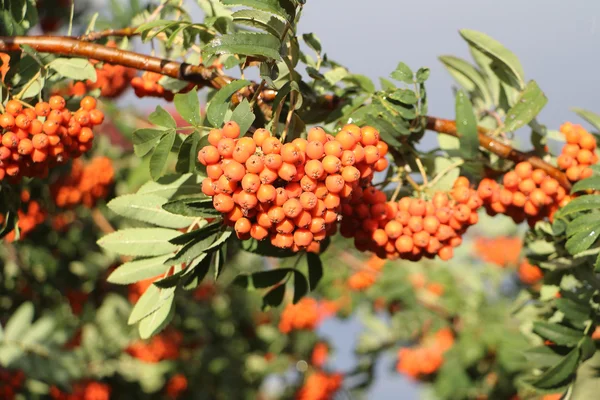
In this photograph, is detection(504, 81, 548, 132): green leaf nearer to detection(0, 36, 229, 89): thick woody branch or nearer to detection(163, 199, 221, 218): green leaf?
detection(0, 36, 229, 89): thick woody branch

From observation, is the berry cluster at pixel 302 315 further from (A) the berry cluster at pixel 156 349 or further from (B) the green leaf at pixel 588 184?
(B) the green leaf at pixel 588 184

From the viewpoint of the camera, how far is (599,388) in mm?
2156

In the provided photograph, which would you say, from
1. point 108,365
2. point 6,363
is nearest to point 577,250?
point 6,363

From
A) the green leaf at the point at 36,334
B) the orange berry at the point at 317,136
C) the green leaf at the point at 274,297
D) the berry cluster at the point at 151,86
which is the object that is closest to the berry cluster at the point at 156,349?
the green leaf at the point at 36,334

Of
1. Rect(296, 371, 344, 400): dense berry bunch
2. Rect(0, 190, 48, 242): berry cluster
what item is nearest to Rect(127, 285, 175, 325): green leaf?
Rect(0, 190, 48, 242): berry cluster

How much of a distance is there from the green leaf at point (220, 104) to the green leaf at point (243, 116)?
55mm

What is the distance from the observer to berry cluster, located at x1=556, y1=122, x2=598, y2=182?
1926 mm

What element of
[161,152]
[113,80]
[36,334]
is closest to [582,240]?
[161,152]

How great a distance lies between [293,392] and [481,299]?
6.17 feet

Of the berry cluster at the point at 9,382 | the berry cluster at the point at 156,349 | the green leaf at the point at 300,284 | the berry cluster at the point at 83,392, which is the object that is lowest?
the berry cluster at the point at 156,349

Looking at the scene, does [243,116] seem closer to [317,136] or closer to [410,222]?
[317,136]

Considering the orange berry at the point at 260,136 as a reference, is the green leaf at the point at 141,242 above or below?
below

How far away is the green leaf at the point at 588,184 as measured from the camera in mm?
1740

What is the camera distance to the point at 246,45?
140 cm
